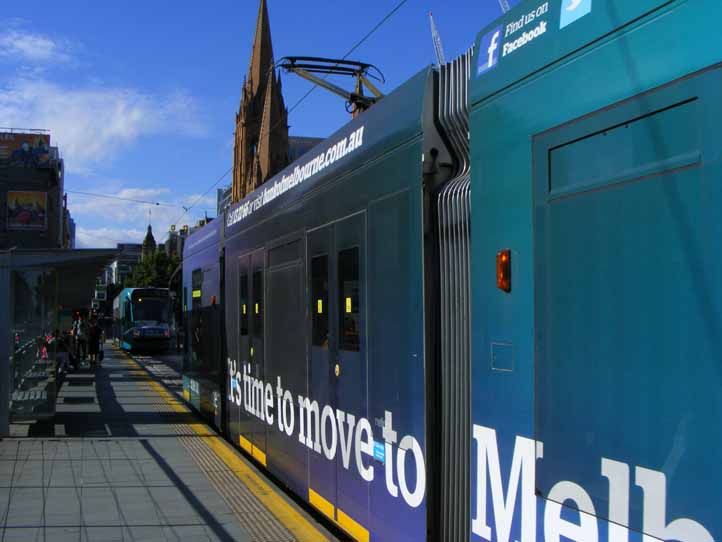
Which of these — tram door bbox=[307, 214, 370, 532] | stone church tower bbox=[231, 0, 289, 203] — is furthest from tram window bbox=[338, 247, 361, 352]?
stone church tower bbox=[231, 0, 289, 203]

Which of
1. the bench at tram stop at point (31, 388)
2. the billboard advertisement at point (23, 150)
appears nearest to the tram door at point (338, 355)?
the bench at tram stop at point (31, 388)

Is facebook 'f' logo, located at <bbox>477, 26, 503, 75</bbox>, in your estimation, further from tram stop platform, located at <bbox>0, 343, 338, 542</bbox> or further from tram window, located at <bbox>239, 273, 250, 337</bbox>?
tram window, located at <bbox>239, 273, 250, 337</bbox>

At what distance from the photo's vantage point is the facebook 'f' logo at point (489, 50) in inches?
152

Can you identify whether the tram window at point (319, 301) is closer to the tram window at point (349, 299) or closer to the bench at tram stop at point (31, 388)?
the tram window at point (349, 299)

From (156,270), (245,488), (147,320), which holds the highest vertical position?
(156,270)

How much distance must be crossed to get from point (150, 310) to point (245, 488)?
3514 centimetres

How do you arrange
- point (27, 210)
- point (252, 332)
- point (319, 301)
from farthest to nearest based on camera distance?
point (27, 210)
point (252, 332)
point (319, 301)

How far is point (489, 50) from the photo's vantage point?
3.94 metres

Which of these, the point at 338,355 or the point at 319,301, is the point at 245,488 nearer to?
the point at 319,301

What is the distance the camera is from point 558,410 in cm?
316

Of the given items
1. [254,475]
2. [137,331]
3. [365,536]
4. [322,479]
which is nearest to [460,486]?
[365,536]

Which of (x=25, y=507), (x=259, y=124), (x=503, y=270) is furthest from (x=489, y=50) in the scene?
(x=259, y=124)

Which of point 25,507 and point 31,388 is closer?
point 25,507

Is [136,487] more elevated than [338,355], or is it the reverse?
[338,355]
